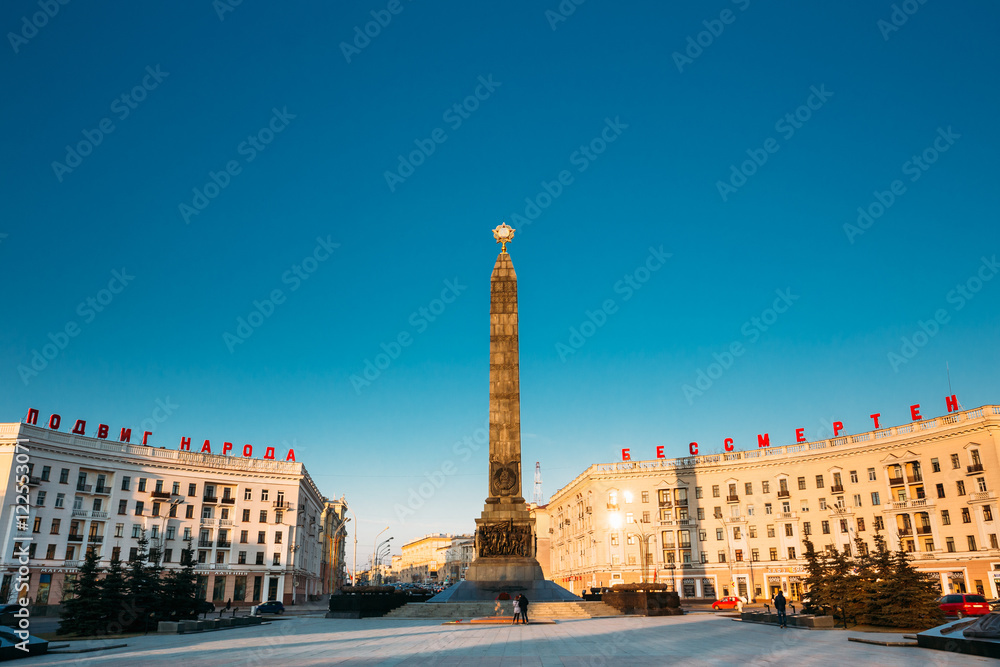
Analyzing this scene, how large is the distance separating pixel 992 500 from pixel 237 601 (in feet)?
209

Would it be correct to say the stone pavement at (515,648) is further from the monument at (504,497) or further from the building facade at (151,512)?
the building facade at (151,512)

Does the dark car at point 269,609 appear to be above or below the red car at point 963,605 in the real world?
below

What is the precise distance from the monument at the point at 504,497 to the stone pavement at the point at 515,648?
803 cm

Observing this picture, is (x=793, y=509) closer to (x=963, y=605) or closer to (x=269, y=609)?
(x=963, y=605)

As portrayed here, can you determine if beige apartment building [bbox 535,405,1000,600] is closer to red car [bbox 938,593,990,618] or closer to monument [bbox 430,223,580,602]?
monument [bbox 430,223,580,602]

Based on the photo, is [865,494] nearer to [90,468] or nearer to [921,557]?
[921,557]

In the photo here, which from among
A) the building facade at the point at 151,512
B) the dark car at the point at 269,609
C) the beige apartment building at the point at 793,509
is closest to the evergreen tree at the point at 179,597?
the dark car at the point at 269,609

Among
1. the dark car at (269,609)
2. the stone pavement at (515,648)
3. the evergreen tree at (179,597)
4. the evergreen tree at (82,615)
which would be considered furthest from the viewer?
the dark car at (269,609)

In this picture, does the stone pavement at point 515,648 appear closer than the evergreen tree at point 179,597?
Yes

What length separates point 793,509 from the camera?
64.9 metres

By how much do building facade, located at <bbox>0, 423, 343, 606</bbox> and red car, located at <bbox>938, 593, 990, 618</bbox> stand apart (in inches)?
Answer: 2054

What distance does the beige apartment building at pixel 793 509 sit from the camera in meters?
53.4

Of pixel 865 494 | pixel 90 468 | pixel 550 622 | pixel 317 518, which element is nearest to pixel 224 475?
pixel 90 468

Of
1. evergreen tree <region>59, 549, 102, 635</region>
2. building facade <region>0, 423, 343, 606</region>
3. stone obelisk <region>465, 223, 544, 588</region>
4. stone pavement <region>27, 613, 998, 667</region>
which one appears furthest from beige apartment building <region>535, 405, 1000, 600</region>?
evergreen tree <region>59, 549, 102, 635</region>
